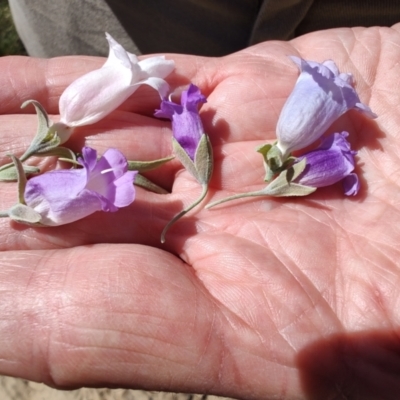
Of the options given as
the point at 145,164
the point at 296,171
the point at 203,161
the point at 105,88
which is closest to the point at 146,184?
the point at 145,164

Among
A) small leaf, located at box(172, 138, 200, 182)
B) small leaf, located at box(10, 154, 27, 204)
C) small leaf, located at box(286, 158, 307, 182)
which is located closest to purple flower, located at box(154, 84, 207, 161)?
small leaf, located at box(172, 138, 200, 182)

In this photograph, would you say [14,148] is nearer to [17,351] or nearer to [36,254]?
[36,254]

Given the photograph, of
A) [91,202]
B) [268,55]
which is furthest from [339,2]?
[91,202]

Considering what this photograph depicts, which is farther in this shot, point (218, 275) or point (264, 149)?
point (264, 149)

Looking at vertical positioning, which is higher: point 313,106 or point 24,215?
point 313,106

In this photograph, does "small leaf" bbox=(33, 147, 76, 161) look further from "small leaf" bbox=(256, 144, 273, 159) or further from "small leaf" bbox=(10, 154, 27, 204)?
"small leaf" bbox=(256, 144, 273, 159)

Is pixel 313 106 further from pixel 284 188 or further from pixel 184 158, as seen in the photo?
pixel 184 158
